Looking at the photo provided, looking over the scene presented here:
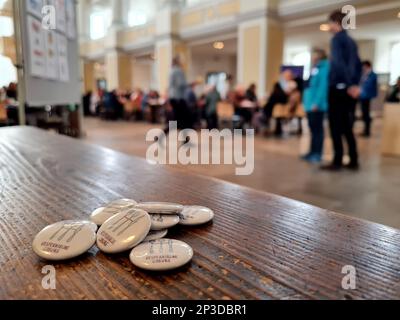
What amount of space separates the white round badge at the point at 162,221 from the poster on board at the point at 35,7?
2328mm

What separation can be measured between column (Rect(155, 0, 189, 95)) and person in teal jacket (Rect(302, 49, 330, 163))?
657 cm

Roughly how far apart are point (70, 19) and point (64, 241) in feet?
11.9

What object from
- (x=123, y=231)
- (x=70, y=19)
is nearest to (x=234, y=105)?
(x=70, y=19)

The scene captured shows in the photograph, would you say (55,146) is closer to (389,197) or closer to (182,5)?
(389,197)

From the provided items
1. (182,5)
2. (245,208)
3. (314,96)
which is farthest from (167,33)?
(245,208)

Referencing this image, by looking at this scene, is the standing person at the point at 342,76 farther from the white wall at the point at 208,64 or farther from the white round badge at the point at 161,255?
the white wall at the point at 208,64

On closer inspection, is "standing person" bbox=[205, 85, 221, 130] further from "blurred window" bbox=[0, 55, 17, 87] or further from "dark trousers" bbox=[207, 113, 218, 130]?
"blurred window" bbox=[0, 55, 17, 87]

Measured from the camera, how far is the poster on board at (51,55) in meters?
2.71

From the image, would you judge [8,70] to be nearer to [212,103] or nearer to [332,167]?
[332,167]

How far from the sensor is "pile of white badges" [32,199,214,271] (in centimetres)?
41

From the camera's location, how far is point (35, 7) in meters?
2.42

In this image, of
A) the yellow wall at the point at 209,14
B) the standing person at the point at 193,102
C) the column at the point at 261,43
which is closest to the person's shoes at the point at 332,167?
the standing person at the point at 193,102

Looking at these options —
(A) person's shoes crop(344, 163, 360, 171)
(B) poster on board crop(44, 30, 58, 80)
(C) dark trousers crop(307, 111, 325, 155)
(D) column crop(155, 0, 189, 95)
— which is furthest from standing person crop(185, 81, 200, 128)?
(A) person's shoes crop(344, 163, 360, 171)

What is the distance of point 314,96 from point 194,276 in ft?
11.1
